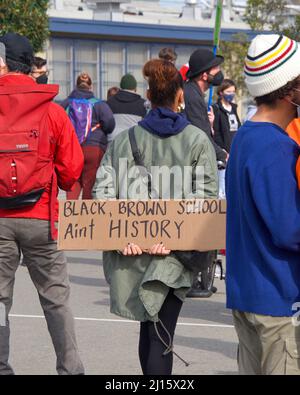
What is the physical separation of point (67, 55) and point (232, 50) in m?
7.54

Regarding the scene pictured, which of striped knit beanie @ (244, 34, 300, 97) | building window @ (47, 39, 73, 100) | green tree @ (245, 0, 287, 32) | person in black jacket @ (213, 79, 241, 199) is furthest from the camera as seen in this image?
building window @ (47, 39, 73, 100)

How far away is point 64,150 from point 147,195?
0.74m

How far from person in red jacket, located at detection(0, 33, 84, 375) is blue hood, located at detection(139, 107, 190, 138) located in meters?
0.65

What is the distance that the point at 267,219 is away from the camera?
154 inches

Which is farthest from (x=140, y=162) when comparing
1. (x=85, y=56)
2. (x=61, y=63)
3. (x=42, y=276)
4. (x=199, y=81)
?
(x=85, y=56)

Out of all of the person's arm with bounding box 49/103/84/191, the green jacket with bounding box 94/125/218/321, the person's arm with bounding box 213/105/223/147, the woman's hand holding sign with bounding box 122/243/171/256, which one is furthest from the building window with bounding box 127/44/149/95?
the woman's hand holding sign with bounding box 122/243/171/256

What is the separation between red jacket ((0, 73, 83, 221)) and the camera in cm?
605

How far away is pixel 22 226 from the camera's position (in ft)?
19.8

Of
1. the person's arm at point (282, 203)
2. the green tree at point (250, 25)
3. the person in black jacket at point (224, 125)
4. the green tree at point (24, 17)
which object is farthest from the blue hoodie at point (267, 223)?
the green tree at point (250, 25)

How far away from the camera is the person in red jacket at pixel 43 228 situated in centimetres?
604

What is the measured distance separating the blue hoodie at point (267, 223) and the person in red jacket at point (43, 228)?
2.16m

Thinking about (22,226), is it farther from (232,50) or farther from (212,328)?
(232,50)

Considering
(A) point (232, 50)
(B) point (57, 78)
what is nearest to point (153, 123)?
(A) point (232, 50)

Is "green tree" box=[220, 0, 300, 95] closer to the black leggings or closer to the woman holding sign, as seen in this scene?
the woman holding sign
